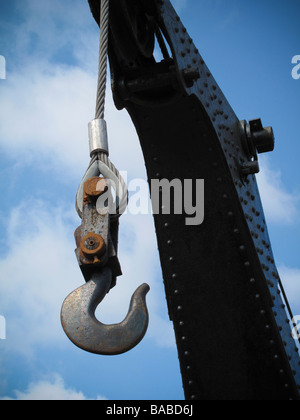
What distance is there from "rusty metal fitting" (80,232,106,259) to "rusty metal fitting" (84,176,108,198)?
0.16 meters

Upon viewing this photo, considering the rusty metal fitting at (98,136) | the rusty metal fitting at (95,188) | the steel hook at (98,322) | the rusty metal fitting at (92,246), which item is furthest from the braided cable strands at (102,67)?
the steel hook at (98,322)

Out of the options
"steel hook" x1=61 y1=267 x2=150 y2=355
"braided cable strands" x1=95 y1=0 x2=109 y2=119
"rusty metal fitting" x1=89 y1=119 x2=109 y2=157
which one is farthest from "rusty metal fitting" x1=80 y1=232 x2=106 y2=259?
"braided cable strands" x1=95 y1=0 x2=109 y2=119

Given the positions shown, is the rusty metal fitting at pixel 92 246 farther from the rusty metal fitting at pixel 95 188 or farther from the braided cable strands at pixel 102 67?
the braided cable strands at pixel 102 67

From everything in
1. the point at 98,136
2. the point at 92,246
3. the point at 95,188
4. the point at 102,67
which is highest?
the point at 102,67

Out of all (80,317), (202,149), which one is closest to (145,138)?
(202,149)

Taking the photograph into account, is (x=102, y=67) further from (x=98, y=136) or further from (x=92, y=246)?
(x=92, y=246)

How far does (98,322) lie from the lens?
5.94 ft

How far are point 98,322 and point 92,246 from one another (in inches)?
10.7

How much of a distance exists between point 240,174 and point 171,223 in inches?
27.0

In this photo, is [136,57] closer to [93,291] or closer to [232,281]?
[232,281]

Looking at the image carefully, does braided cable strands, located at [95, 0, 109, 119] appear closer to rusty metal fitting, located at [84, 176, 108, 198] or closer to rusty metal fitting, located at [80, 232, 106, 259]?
rusty metal fitting, located at [84, 176, 108, 198]

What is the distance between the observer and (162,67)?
3.45 metres

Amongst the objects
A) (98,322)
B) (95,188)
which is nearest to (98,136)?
A: (95,188)

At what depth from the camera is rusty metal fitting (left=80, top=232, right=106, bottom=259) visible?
185 cm
